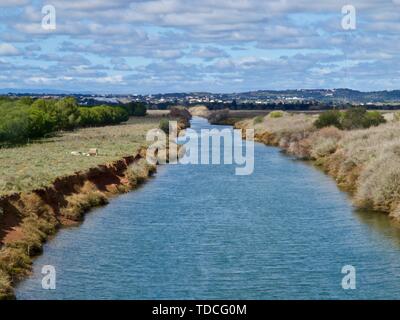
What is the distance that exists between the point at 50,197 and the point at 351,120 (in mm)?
63171

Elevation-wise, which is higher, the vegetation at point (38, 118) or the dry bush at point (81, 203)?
the vegetation at point (38, 118)

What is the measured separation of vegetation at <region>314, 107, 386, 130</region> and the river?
43.7 meters

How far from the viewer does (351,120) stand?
326 feet

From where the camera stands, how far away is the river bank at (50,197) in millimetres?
31484

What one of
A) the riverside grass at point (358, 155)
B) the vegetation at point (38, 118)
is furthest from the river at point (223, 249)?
the vegetation at point (38, 118)

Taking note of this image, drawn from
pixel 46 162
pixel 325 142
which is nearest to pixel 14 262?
pixel 46 162

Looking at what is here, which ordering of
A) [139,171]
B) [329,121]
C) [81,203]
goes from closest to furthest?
[81,203], [139,171], [329,121]

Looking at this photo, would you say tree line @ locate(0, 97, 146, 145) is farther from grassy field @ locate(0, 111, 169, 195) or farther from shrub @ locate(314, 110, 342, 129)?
shrub @ locate(314, 110, 342, 129)

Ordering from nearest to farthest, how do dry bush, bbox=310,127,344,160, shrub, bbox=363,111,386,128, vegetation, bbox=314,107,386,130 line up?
1. dry bush, bbox=310,127,344,160
2. shrub, bbox=363,111,386,128
3. vegetation, bbox=314,107,386,130

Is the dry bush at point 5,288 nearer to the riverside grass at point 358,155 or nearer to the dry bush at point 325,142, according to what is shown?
the riverside grass at point 358,155

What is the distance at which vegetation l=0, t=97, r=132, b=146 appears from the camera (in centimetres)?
8431

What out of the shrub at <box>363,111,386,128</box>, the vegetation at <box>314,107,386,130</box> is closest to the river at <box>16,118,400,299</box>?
the shrub at <box>363,111,386,128</box>

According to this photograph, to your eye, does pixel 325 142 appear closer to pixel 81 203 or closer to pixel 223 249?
pixel 81 203

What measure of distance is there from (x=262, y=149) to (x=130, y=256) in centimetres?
6748
